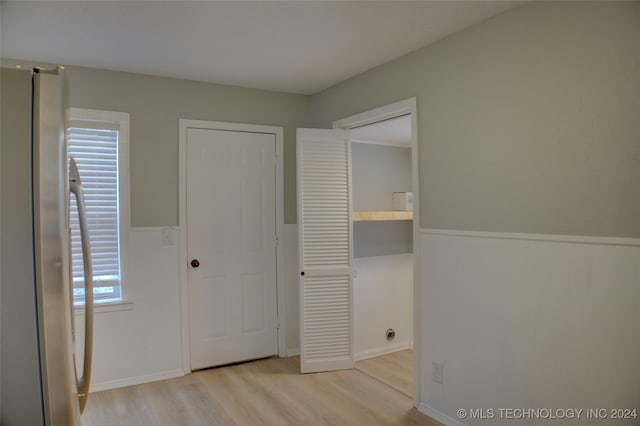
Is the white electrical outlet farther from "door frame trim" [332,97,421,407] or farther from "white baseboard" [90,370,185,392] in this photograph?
"white baseboard" [90,370,185,392]

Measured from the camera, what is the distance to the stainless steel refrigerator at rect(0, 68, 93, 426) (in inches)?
33.9

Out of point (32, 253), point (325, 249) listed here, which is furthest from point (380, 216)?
point (32, 253)

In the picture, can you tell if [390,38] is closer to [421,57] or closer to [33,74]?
[421,57]

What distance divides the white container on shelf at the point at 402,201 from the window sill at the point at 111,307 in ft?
9.22

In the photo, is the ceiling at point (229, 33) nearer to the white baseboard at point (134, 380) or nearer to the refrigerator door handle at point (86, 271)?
the refrigerator door handle at point (86, 271)

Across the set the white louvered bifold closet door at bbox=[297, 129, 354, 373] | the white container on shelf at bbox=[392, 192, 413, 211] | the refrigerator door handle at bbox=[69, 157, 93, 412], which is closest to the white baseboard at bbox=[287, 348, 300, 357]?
the white louvered bifold closet door at bbox=[297, 129, 354, 373]

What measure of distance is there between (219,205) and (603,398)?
2917mm

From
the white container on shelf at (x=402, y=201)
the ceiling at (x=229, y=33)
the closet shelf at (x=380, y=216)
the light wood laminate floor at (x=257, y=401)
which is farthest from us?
the white container on shelf at (x=402, y=201)

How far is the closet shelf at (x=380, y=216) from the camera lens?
3.85m

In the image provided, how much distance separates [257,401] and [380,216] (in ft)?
6.45

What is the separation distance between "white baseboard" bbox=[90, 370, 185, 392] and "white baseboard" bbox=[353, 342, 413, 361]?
1.58m

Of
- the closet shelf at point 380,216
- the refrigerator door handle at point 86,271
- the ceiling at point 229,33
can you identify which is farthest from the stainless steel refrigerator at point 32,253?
the closet shelf at point 380,216

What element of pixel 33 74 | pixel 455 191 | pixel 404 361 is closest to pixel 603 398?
pixel 455 191

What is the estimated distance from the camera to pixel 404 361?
3.95 metres
